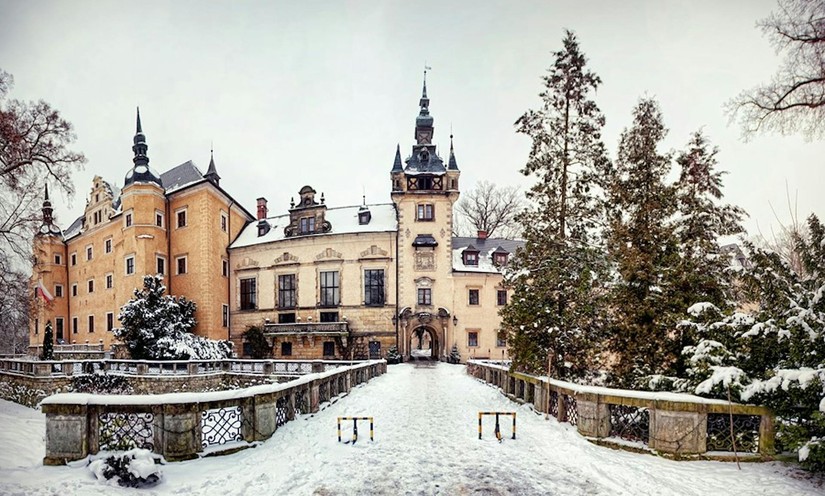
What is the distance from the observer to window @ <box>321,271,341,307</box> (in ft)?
119

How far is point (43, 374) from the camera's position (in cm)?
2373

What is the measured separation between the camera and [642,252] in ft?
38.4

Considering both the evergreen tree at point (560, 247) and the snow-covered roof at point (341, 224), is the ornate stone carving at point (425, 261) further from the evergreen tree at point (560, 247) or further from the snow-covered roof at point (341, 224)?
the evergreen tree at point (560, 247)

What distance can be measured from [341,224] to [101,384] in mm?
19886

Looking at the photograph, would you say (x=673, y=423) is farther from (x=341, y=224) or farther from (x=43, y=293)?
(x=43, y=293)

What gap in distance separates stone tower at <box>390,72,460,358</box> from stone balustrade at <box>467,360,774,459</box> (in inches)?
983

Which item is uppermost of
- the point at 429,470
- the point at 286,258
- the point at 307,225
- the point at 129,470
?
the point at 307,225

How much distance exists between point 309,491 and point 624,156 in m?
12.4

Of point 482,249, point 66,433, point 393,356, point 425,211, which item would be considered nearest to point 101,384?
point 393,356

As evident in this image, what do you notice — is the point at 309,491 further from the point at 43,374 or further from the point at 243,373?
the point at 43,374

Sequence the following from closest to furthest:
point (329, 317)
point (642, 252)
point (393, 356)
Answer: point (642, 252) < point (393, 356) < point (329, 317)

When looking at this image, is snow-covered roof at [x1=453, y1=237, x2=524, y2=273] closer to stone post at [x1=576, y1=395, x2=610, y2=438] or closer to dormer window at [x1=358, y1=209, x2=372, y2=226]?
dormer window at [x1=358, y1=209, x2=372, y2=226]

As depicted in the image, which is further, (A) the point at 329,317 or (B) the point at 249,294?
(B) the point at 249,294

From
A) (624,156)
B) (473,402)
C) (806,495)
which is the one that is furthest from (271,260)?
(806,495)
